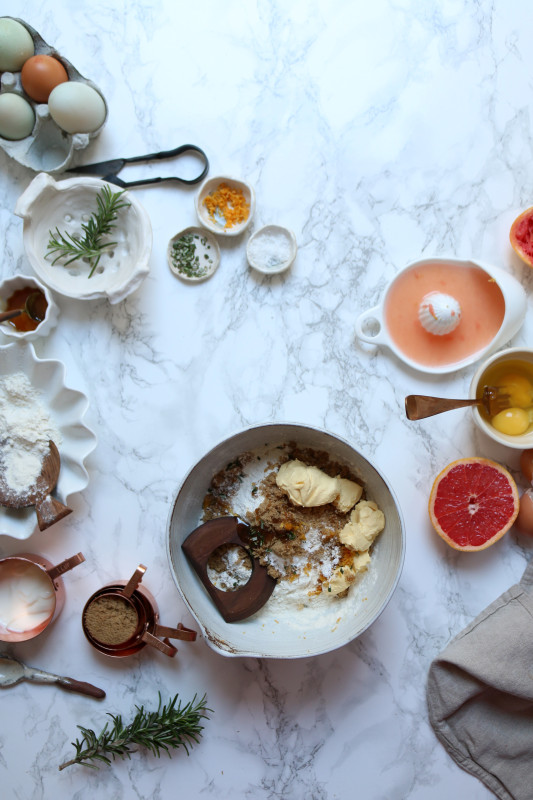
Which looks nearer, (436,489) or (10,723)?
Result: (436,489)

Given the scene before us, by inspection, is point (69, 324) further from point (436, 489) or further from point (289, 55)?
point (436, 489)

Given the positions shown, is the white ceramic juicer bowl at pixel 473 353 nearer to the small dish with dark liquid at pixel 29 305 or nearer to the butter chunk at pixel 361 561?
the butter chunk at pixel 361 561

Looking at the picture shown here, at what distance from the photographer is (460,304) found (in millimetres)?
1438

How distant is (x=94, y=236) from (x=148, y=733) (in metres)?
1.12

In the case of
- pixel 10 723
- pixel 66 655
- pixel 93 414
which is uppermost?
pixel 93 414

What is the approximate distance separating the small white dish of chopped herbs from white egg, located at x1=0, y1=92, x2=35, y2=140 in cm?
40

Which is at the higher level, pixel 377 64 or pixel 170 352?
pixel 377 64

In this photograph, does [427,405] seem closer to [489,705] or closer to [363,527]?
[363,527]

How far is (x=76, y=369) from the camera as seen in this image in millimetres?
1491

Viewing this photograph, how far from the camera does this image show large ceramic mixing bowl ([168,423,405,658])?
1.28 m

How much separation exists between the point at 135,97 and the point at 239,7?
0.32m

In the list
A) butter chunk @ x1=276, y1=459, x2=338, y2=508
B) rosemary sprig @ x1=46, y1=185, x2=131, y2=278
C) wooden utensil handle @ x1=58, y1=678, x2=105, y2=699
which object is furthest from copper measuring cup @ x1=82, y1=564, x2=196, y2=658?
rosemary sprig @ x1=46, y1=185, x2=131, y2=278

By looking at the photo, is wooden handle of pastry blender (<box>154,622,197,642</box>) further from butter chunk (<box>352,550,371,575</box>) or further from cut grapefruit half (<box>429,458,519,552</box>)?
cut grapefruit half (<box>429,458,519,552</box>)

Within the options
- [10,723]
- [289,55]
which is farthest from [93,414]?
[289,55]
